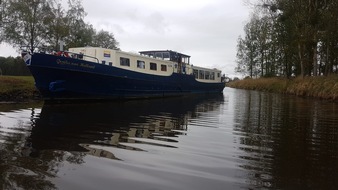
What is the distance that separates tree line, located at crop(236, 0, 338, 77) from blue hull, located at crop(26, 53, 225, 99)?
15046mm

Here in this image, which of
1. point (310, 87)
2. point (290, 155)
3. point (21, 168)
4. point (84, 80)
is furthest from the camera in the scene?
point (310, 87)

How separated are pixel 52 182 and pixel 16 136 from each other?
3307 millimetres

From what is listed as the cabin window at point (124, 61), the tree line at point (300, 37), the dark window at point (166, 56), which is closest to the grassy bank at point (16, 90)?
the cabin window at point (124, 61)

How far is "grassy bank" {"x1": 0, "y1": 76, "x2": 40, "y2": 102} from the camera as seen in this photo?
1705 cm

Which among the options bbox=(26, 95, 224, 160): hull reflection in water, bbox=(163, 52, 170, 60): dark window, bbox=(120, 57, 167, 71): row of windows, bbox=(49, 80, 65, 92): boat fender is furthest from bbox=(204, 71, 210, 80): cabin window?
bbox=(26, 95, 224, 160): hull reflection in water

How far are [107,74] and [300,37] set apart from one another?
18950 millimetres

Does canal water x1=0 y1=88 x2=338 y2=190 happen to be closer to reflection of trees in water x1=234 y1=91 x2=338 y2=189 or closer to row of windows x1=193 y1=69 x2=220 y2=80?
reflection of trees in water x1=234 y1=91 x2=338 y2=189

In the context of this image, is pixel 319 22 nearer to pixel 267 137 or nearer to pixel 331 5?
pixel 331 5

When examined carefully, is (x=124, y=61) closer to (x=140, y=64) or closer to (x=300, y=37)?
(x=140, y=64)

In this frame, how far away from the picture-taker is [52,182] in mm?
3885

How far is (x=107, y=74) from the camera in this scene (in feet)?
56.0

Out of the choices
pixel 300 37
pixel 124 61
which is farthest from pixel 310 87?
pixel 124 61

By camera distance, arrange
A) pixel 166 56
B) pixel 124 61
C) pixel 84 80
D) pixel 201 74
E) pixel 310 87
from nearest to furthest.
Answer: pixel 84 80, pixel 124 61, pixel 166 56, pixel 310 87, pixel 201 74

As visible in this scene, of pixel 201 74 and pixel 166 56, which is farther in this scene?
pixel 201 74
